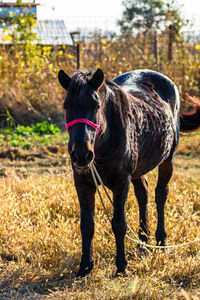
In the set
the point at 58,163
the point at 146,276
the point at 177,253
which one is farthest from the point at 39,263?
the point at 58,163

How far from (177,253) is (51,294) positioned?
1.29 meters

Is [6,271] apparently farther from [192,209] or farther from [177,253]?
[192,209]

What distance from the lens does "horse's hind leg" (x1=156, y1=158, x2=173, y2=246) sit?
13.4ft

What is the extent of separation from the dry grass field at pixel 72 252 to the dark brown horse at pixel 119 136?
0.18 metres

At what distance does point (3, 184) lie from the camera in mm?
5203

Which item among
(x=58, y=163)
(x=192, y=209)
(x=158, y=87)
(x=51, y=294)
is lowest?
(x=58, y=163)

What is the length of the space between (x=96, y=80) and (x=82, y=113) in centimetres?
29

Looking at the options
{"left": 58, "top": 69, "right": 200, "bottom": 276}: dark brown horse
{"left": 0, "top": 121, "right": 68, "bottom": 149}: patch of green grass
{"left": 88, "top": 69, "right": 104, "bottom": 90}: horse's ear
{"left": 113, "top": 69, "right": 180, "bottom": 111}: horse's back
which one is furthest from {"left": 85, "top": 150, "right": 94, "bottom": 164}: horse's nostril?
{"left": 0, "top": 121, "right": 68, "bottom": 149}: patch of green grass

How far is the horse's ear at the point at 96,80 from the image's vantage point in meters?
2.75

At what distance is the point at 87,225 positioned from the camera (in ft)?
10.9

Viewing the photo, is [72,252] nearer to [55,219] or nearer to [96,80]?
[55,219]

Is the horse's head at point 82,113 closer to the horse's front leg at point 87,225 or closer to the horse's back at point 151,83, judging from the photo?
the horse's front leg at point 87,225

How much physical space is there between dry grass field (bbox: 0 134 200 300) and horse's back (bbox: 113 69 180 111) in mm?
1258

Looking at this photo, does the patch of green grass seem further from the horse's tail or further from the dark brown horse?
the dark brown horse
